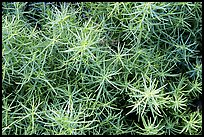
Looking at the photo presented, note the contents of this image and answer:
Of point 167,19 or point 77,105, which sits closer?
point 77,105

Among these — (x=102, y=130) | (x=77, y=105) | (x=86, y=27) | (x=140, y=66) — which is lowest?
(x=102, y=130)

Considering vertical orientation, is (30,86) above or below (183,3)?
below

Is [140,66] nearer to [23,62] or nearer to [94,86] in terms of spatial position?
[94,86]

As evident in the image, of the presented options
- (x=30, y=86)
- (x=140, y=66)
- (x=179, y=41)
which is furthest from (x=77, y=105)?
(x=179, y=41)

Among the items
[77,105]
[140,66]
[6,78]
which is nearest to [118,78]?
[140,66]

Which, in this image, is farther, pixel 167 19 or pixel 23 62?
pixel 167 19

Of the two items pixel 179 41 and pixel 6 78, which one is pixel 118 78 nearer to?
pixel 179 41
